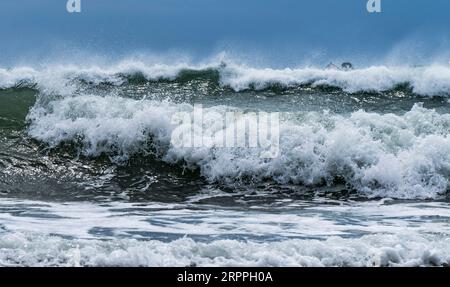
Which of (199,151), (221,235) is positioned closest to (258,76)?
(199,151)

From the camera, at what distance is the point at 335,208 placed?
822 centimetres

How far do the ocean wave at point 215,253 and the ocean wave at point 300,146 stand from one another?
3678 mm

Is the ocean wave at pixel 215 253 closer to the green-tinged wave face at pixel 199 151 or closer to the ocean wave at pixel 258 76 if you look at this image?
the green-tinged wave face at pixel 199 151

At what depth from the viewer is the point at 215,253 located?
17.3 ft

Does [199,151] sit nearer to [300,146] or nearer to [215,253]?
[300,146]

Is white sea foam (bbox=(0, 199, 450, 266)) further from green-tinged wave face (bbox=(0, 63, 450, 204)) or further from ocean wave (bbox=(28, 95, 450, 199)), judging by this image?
ocean wave (bbox=(28, 95, 450, 199))

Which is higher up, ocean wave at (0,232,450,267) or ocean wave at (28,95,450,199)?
ocean wave at (28,95,450,199)

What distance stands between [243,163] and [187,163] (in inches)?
41.2

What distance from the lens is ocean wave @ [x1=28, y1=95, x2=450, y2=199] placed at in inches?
376

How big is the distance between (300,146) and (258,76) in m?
7.05

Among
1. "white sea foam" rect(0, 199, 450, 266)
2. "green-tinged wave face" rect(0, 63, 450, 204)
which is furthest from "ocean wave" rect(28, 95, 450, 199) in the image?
"white sea foam" rect(0, 199, 450, 266)

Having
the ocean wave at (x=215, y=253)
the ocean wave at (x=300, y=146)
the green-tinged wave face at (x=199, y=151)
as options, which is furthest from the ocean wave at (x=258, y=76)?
the ocean wave at (x=215, y=253)

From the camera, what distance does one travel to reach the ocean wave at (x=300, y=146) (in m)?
9.54

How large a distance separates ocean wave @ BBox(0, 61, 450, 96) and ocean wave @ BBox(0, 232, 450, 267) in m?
10.8
